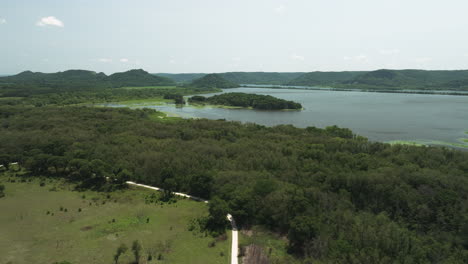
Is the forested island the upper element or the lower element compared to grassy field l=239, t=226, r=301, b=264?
upper

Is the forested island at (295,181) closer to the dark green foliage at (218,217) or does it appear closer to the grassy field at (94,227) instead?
the dark green foliage at (218,217)

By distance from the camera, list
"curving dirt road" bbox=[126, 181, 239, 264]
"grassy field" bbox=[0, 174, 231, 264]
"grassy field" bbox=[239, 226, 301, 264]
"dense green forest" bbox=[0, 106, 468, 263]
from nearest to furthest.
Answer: "dense green forest" bbox=[0, 106, 468, 263]
"grassy field" bbox=[239, 226, 301, 264]
"curving dirt road" bbox=[126, 181, 239, 264]
"grassy field" bbox=[0, 174, 231, 264]

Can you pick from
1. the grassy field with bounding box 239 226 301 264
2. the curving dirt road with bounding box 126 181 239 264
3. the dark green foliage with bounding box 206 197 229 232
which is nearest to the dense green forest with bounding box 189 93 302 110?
the curving dirt road with bounding box 126 181 239 264

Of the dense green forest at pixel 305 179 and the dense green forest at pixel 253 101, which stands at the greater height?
the dense green forest at pixel 253 101

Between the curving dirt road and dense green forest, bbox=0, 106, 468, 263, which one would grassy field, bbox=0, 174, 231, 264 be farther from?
dense green forest, bbox=0, 106, 468, 263

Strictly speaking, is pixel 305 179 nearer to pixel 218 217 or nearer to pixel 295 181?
pixel 295 181

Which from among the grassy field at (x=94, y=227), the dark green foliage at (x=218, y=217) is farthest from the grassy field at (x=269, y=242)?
the grassy field at (x=94, y=227)

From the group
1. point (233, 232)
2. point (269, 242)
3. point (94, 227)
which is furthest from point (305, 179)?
point (94, 227)
